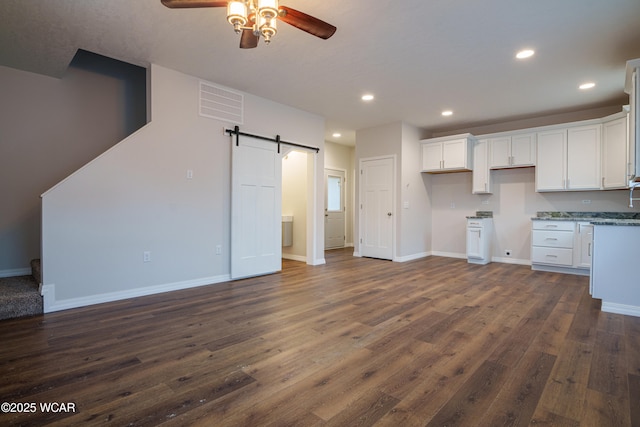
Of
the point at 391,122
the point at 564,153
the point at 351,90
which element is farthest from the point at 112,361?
the point at 564,153

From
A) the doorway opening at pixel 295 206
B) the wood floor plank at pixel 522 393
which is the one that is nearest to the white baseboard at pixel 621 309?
the wood floor plank at pixel 522 393

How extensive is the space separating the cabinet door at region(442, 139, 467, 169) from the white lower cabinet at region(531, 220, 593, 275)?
1.72m

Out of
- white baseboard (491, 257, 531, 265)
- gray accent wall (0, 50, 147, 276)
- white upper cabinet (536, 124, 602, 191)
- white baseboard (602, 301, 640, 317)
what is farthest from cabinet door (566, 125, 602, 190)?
gray accent wall (0, 50, 147, 276)

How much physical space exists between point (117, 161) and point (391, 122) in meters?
4.86

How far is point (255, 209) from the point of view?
479 cm

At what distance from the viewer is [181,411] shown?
Answer: 1.58 m

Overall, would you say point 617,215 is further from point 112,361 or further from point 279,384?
point 112,361

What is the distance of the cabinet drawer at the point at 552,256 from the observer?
5.06 metres

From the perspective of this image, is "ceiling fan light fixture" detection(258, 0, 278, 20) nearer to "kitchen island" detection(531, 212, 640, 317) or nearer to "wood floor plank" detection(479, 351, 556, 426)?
"wood floor plank" detection(479, 351, 556, 426)

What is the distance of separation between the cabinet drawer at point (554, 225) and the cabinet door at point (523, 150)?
1.11 meters

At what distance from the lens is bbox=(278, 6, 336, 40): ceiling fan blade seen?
2160mm

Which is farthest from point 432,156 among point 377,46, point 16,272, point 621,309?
point 16,272

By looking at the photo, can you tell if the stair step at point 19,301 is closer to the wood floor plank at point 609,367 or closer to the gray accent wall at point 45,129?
the gray accent wall at point 45,129

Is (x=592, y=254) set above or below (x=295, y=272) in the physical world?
above
